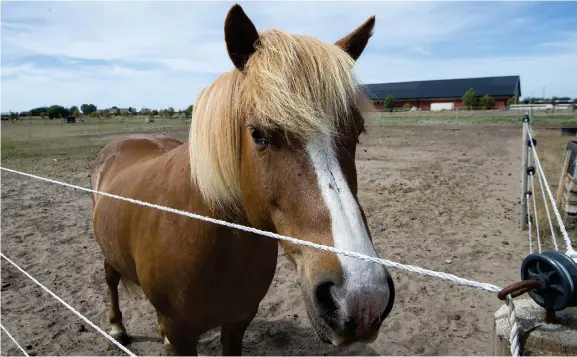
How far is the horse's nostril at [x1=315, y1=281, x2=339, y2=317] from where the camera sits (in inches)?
46.4

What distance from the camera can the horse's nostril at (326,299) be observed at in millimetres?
1180

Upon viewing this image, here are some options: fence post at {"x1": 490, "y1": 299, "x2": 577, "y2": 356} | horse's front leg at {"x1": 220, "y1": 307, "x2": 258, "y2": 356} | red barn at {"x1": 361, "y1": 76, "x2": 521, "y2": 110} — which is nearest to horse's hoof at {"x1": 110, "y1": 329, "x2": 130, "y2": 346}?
horse's front leg at {"x1": 220, "y1": 307, "x2": 258, "y2": 356}

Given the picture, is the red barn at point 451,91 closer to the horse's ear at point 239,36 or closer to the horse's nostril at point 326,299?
the horse's ear at point 239,36

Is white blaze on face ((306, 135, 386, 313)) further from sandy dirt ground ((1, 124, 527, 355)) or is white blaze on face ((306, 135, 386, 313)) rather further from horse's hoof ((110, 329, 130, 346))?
horse's hoof ((110, 329, 130, 346))

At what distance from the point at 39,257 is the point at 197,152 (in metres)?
4.61

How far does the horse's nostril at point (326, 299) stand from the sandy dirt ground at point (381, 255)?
3.25ft

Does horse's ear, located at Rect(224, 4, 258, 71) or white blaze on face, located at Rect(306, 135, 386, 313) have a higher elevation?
horse's ear, located at Rect(224, 4, 258, 71)

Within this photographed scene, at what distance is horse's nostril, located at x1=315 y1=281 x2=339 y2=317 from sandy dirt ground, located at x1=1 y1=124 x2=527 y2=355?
0.99m

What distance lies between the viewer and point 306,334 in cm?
344

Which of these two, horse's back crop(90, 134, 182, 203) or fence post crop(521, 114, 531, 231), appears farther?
fence post crop(521, 114, 531, 231)

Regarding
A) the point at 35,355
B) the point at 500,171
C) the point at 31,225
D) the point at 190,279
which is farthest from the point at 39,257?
the point at 500,171

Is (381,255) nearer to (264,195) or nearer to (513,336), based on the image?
(264,195)

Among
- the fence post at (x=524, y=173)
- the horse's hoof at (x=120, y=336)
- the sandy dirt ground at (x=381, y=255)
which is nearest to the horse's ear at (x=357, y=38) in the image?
the sandy dirt ground at (x=381, y=255)

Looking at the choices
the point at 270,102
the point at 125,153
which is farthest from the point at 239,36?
the point at 125,153
